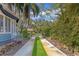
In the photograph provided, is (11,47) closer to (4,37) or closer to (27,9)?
(4,37)

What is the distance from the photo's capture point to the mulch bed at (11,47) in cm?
571

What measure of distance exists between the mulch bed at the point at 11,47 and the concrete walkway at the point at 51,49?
44 centimetres

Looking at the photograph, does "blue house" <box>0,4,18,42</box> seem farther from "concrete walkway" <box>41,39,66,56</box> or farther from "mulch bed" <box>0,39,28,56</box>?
"concrete walkway" <box>41,39,66,56</box>

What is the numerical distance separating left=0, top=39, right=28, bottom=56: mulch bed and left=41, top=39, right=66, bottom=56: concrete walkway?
0.44m

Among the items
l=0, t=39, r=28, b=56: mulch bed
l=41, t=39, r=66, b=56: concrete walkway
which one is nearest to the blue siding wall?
l=0, t=39, r=28, b=56: mulch bed

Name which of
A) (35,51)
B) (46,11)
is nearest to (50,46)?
(35,51)

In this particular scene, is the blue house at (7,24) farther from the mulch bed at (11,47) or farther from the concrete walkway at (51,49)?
the concrete walkway at (51,49)

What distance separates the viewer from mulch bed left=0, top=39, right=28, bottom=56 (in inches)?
225

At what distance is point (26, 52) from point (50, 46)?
0.56 metres

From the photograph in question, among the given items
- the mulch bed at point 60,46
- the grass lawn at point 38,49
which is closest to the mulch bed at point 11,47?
the grass lawn at point 38,49

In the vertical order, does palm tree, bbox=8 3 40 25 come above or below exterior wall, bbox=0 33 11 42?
above

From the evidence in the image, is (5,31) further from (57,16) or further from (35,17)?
(57,16)

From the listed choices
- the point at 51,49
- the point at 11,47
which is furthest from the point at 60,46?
the point at 11,47

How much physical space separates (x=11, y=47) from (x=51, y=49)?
88cm
